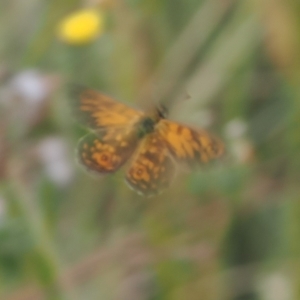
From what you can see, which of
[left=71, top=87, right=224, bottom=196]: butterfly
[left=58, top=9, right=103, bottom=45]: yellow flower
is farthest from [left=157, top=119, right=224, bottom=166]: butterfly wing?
[left=58, top=9, right=103, bottom=45]: yellow flower

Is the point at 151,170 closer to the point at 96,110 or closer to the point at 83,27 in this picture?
the point at 96,110

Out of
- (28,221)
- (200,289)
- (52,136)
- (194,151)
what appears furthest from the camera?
(52,136)

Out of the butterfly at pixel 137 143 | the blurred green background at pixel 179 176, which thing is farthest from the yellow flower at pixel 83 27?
the butterfly at pixel 137 143

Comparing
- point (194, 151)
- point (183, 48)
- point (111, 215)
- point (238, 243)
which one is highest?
point (183, 48)

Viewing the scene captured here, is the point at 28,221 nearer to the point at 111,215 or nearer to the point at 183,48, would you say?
the point at 111,215

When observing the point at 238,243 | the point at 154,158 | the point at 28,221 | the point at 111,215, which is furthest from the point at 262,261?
the point at 154,158

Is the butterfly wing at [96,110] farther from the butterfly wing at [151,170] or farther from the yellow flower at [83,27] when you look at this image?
the yellow flower at [83,27]

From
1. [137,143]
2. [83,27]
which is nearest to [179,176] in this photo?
[83,27]
